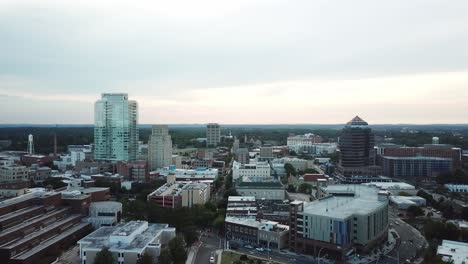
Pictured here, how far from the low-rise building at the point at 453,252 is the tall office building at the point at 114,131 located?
185ft

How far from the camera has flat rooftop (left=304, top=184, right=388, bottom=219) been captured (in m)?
28.9

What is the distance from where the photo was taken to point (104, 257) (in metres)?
22.4

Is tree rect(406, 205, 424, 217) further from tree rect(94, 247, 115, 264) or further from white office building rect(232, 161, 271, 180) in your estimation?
tree rect(94, 247, 115, 264)

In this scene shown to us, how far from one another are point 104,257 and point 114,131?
53.3 m

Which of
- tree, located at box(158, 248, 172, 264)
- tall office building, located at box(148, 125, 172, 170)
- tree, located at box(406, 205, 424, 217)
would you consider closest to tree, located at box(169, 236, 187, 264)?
tree, located at box(158, 248, 172, 264)

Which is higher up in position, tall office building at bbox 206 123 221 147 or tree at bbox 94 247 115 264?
tall office building at bbox 206 123 221 147

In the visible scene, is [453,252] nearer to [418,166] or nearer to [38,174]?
[418,166]

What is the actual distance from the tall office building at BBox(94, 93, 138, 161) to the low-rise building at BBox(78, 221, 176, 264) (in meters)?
46.3

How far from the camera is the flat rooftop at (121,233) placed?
24431mm

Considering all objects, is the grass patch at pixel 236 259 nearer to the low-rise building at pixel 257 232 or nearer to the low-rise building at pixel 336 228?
the low-rise building at pixel 257 232

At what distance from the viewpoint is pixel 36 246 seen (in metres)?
26.5

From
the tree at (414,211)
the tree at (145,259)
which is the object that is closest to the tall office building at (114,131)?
the tree at (414,211)

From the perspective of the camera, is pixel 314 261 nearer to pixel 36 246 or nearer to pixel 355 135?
pixel 36 246

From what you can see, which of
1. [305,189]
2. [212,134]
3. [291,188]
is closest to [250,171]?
[291,188]
